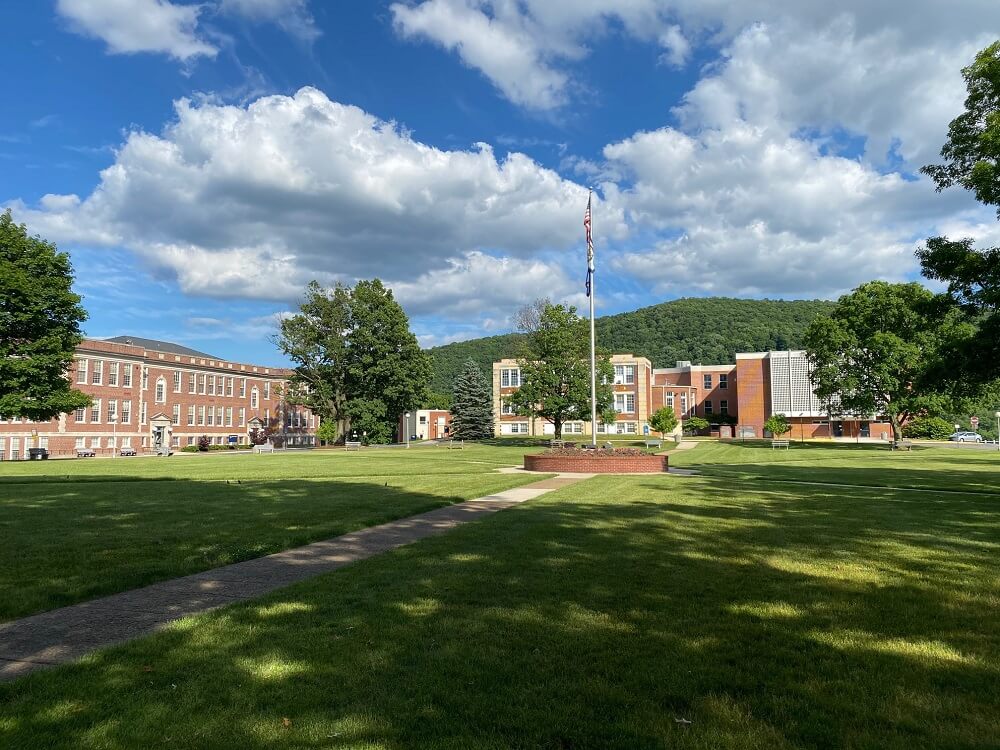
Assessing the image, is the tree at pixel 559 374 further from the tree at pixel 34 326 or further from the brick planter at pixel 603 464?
the tree at pixel 34 326

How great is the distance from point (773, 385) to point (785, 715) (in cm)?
9426

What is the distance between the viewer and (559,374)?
5816cm

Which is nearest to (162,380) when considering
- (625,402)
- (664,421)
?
(664,421)

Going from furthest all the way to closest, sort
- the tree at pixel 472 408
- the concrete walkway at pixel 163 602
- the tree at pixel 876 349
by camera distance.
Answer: the tree at pixel 472 408, the tree at pixel 876 349, the concrete walkway at pixel 163 602

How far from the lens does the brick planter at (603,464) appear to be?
25438mm

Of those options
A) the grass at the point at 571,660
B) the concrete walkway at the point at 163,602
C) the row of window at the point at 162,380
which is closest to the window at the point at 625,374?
the row of window at the point at 162,380

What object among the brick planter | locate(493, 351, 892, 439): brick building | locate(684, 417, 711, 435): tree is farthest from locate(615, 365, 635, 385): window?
the brick planter

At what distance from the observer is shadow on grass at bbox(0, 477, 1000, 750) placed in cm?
376

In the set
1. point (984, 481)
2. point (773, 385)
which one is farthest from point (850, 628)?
point (773, 385)

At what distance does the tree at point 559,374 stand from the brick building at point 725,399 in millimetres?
23782

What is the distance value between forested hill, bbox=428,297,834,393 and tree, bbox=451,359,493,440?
4337cm

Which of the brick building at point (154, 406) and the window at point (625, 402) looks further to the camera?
the window at point (625, 402)

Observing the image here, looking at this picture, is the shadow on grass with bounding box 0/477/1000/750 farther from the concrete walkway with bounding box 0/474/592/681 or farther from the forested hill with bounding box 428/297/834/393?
the forested hill with bounding box 428/297/834/393

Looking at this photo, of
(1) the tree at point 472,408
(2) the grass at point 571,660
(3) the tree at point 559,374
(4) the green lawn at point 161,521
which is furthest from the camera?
(1) the tree at point 472,408
